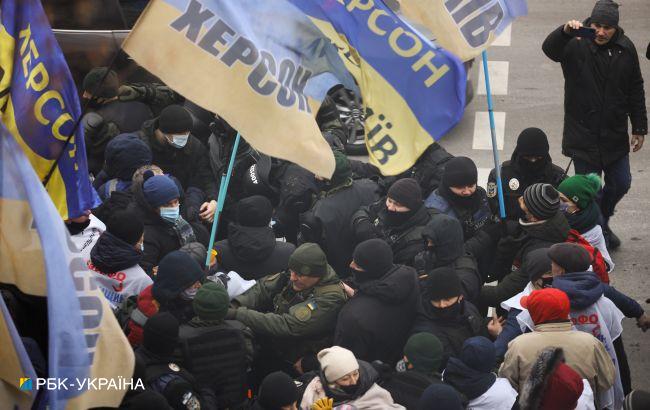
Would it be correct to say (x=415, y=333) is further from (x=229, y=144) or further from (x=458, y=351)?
(x=229, y=144)

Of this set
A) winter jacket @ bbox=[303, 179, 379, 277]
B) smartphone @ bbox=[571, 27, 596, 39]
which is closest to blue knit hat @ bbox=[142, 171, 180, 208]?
winter jacket @ bbox=[303, 179, 379, 277]

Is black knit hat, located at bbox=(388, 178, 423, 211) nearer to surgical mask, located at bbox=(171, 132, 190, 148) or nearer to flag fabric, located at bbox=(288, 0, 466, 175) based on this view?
flag fabric, located at bbox=(288, 0, 466, 175)

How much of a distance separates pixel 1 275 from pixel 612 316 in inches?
151

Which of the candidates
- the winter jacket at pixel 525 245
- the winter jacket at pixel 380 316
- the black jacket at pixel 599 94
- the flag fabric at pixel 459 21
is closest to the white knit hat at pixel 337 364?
the winter jacket at pixel 380 316

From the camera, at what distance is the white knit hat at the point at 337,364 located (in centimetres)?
632

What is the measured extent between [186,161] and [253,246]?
62.7 inches

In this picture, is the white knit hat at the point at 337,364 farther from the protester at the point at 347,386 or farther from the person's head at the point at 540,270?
the person's head at the point at 540,270

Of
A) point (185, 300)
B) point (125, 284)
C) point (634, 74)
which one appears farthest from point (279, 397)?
point (634, 74)

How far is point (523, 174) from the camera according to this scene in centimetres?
873

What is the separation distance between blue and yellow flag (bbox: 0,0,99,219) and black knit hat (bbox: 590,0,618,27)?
4.76 metres

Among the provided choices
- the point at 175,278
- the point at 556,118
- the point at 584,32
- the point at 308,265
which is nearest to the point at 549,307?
the point at 308,265

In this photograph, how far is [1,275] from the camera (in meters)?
5.41

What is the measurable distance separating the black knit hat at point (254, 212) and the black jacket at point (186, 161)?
1.41m

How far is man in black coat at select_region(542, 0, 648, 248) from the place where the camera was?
9.49 m
